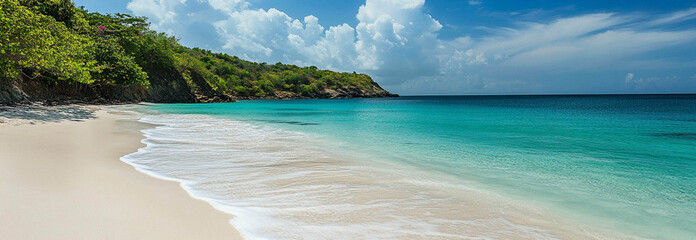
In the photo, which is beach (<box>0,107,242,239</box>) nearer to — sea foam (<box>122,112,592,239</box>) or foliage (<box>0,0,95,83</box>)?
sea foam (<box>122,112,592,239</box>)

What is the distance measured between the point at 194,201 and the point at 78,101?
32.1 m

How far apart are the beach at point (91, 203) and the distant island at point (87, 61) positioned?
11.1 m

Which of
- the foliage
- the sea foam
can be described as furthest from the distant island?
the sea foam

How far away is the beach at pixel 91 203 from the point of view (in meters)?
2.92

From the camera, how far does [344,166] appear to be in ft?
22.7

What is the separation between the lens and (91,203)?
3621mm

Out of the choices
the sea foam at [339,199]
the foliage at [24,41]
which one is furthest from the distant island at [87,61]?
the sea foam at [339,199]

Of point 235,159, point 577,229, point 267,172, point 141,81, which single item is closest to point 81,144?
point 235,159

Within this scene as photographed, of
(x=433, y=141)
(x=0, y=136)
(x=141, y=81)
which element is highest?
(x=141, y=81)

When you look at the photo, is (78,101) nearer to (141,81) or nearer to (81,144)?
(141,81)

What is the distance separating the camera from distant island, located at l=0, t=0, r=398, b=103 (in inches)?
569

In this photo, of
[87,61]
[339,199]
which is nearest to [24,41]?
[87,61]

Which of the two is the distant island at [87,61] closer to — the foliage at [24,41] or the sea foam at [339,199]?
the foliage at [24,41]

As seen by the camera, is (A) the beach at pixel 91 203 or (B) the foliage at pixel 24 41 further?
(B) the foliage at pixel 24 41
